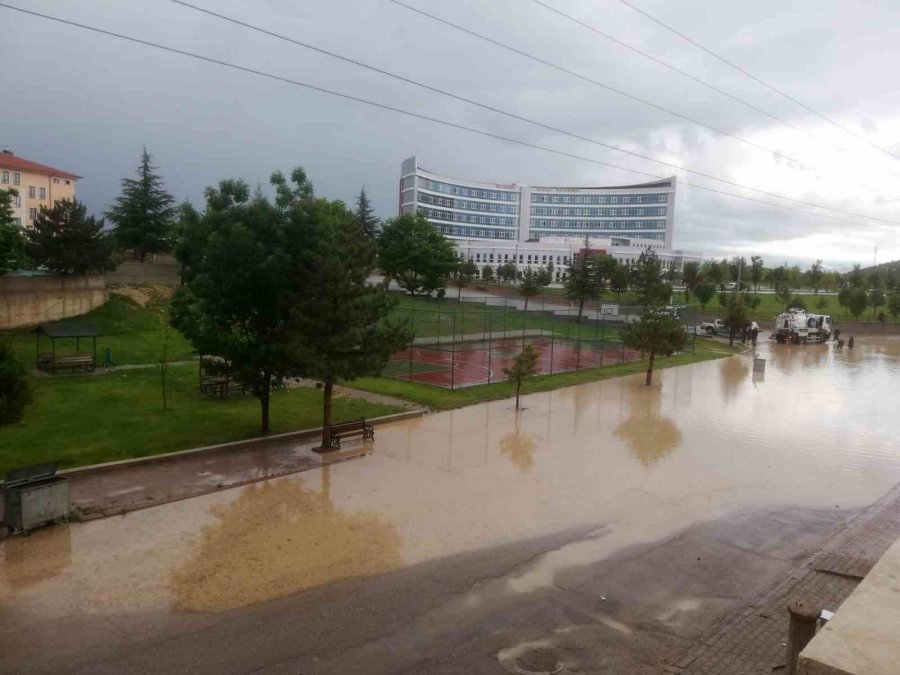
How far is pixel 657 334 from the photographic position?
3059cm

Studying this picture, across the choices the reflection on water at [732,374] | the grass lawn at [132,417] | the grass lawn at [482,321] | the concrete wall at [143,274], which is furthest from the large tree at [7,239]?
the reflection on water at [732,374]

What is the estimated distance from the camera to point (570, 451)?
1836cm

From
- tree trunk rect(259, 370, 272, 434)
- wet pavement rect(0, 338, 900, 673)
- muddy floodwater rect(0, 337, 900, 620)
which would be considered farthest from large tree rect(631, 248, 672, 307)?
tree trunk rect(259, 370, 272, 434)

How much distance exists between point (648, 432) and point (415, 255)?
170 feet

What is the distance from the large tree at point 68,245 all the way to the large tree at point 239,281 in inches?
1128

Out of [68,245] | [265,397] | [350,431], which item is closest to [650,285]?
[68,245]

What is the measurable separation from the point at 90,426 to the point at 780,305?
9201 centimetres

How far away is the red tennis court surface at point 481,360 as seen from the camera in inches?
1169

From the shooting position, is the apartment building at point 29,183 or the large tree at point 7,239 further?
the apartment building at point 29,183

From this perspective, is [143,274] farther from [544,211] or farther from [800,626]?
[544,211]

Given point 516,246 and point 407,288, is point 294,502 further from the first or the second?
point 516,246

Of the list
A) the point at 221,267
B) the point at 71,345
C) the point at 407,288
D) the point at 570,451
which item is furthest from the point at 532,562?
the point at 407,288

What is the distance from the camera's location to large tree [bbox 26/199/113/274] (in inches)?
1626

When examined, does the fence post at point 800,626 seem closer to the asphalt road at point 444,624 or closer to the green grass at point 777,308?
the asphalt road at point 444,624
